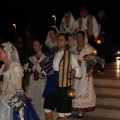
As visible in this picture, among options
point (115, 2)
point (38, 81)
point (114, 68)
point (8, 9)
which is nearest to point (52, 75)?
point (38, 81)

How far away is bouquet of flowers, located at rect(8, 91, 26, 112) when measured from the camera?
4.34 m

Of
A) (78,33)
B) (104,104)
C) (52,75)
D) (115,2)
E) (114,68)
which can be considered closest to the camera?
(52,75)

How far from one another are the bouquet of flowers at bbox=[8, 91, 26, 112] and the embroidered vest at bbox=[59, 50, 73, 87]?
43.4 inches

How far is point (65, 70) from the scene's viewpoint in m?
5.38

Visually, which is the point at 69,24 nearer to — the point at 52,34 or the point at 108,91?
the point at 52,34

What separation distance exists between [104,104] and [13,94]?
3272 millimetres

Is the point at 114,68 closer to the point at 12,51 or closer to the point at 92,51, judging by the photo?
the point at 92,51

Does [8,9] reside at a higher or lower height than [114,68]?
higher

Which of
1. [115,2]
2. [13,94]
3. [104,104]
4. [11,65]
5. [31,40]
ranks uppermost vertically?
[115,2]

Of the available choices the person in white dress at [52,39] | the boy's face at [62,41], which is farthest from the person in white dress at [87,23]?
the boy's face at [62,41]

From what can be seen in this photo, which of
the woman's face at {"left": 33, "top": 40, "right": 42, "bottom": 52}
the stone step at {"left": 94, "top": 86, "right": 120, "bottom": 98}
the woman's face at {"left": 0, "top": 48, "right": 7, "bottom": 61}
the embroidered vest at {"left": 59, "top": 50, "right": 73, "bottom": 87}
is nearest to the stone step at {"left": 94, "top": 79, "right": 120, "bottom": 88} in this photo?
the stone step at {"left": 94, "top": 86, "right": 120, "bottom": 98}

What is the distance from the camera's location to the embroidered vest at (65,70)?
5387 mm

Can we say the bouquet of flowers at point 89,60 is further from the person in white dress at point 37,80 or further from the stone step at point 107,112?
the stone step at point 107,112

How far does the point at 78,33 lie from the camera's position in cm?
632
